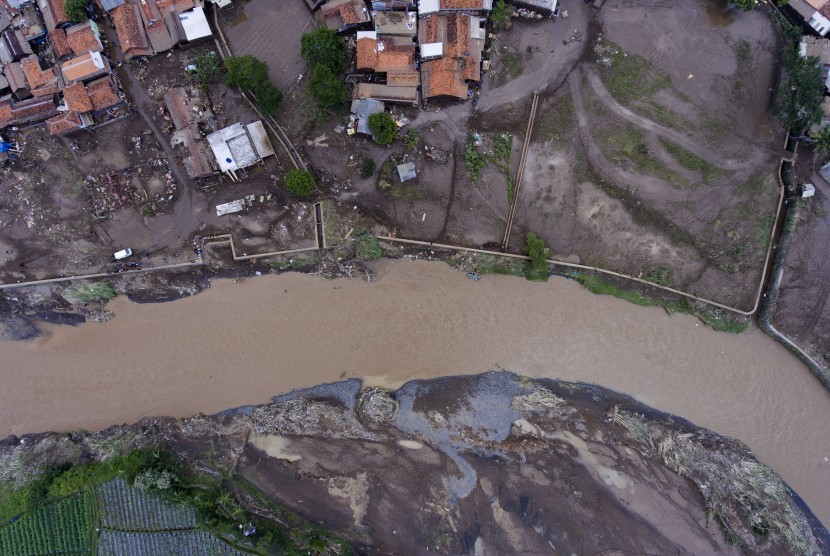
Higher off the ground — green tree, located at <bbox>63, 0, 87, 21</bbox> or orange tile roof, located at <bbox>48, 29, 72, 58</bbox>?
green tree, located at <bbox>63, 0, 87, 21</bbox>

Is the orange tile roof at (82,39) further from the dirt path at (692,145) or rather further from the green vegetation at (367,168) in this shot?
the dirt path at (692,145)

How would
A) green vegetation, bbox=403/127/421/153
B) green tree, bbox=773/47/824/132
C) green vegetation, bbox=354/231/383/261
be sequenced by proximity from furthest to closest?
green vegetation, bbox=403/127/421/153, green vegetation, bbox=354/231/383/261, green tree, bbox=773/47/824/132

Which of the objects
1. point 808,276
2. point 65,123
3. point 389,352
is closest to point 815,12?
point 808,276

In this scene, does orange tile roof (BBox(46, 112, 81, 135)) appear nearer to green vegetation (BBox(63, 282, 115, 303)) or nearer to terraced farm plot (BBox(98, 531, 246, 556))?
green vegetation (BBox(63, 282, 115, 303))

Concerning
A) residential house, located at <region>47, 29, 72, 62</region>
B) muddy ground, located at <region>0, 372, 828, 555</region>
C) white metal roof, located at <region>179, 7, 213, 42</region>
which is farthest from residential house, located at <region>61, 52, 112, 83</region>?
muddy ground, located at <region>0, 372, 828, 555</region>

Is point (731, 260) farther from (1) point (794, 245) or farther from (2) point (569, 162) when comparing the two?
(2) point (569, 162)

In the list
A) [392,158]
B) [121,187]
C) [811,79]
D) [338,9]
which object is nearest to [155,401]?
[121,187]
